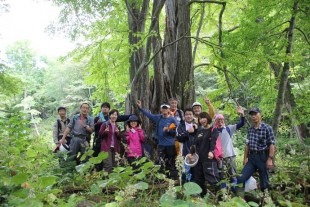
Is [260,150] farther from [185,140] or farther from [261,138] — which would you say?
[185,140]

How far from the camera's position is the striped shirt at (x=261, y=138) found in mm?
4125

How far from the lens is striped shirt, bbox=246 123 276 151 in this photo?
4.12m

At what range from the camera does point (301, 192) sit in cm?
435

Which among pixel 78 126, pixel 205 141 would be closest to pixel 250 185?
pixel 205 141

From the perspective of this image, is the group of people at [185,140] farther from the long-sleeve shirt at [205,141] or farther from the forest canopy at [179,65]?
the forest canopy at [179,65]

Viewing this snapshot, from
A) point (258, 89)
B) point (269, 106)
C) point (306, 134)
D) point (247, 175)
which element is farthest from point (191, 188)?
point (306, 134)

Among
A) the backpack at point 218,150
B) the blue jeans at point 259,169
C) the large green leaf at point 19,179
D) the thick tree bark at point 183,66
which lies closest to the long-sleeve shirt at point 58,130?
the thick tree bark at point 183,66

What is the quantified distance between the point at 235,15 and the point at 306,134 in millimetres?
4490

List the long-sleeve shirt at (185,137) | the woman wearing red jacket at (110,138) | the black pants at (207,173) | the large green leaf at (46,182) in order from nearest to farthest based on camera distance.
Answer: the large green leaf at (46,182)
the black pants at (207,173)
the long-sleeve shirt at (185,137)
the woman wearing red jacket at (110,138)

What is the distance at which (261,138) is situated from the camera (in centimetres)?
416

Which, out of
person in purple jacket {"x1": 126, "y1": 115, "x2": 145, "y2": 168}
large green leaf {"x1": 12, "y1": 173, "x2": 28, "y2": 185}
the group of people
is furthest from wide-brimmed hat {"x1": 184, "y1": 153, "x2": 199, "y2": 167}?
large green leaf {"x1": 12, "y1": 173, "x2": 28, "y2": 185}

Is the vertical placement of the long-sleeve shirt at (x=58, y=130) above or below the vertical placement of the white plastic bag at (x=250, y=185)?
above

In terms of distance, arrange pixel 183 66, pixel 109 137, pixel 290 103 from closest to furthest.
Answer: pixel 109 137
pixel 183 66
pixel 290 103

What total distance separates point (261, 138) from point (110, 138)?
7.53ft
